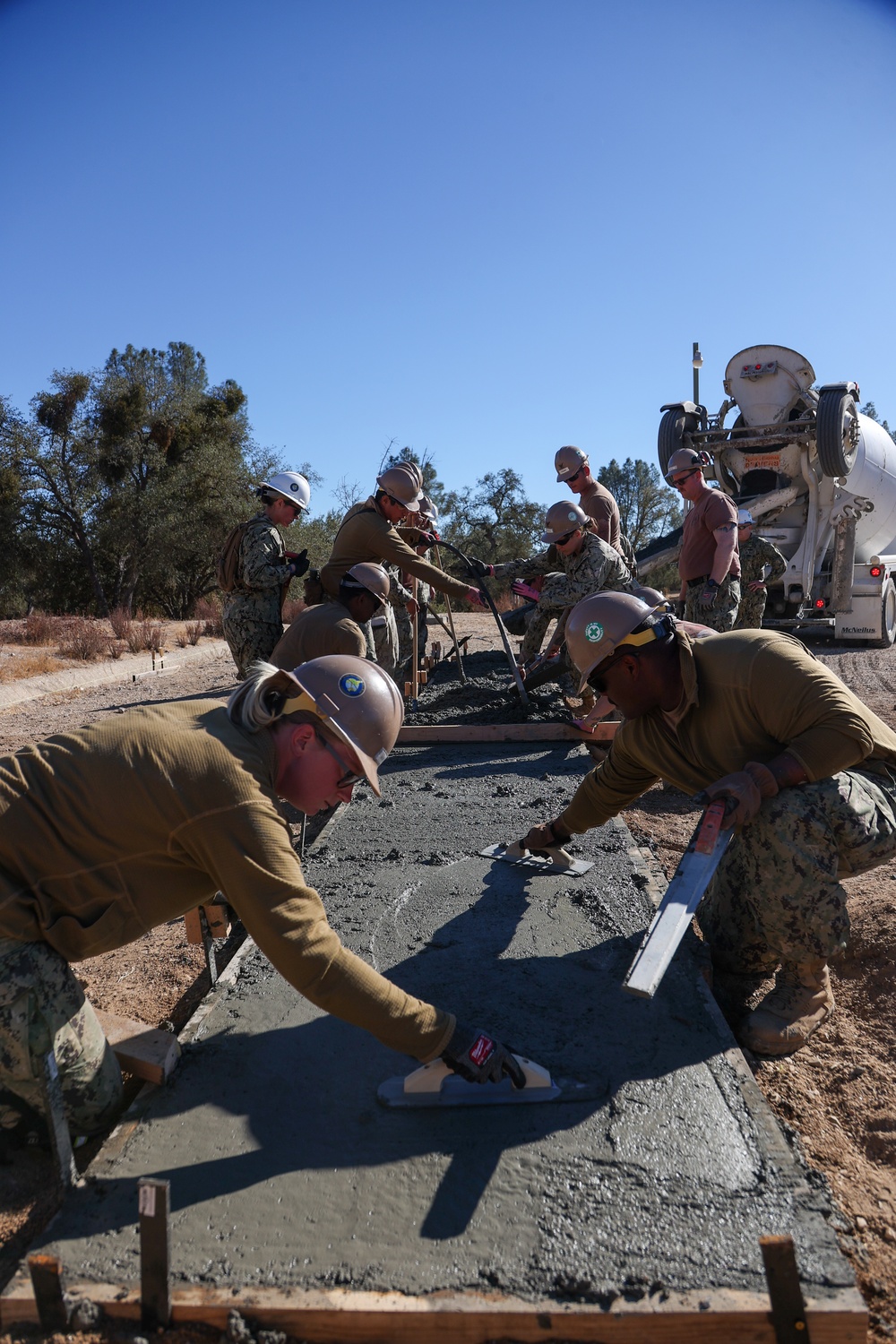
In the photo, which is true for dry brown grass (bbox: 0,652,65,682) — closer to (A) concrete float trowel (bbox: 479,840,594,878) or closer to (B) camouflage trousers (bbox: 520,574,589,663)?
(B) camouflage trousers (bbox: 520,574,589,663)

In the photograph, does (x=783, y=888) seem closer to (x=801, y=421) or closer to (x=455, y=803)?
(x=455, y=803)

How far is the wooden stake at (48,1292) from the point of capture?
5.36ft

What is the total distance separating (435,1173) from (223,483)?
64.5ft

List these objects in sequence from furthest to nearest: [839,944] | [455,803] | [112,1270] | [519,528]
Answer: [519,528]
[455,803]
[839,944]
[112,1270]

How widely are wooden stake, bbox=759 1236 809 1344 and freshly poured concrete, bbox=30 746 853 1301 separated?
119 millimetres

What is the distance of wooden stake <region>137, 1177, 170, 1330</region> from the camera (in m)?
1.63

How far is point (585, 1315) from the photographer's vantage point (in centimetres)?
160

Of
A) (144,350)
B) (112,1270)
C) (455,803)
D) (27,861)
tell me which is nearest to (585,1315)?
(112,1270)

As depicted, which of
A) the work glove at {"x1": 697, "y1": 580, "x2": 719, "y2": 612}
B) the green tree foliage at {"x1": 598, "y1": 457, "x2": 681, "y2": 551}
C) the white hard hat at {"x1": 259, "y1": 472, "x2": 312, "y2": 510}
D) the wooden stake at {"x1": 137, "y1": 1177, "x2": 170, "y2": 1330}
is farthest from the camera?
the green tree foliage at {"x1": 598, "y1": 457, "x2": 681, "y2": 551}

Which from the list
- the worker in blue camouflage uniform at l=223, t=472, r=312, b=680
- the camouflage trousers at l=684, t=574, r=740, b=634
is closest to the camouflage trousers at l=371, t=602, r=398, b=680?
the worker in blue camouflage uniform at l=223, t=472, r=312, b=680

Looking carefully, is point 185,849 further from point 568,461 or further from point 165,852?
point 568,461

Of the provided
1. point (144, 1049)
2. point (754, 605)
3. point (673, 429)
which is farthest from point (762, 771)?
point (673, 429)

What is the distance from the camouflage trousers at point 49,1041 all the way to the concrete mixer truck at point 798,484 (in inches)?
363

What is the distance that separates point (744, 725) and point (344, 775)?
4.45 feet
